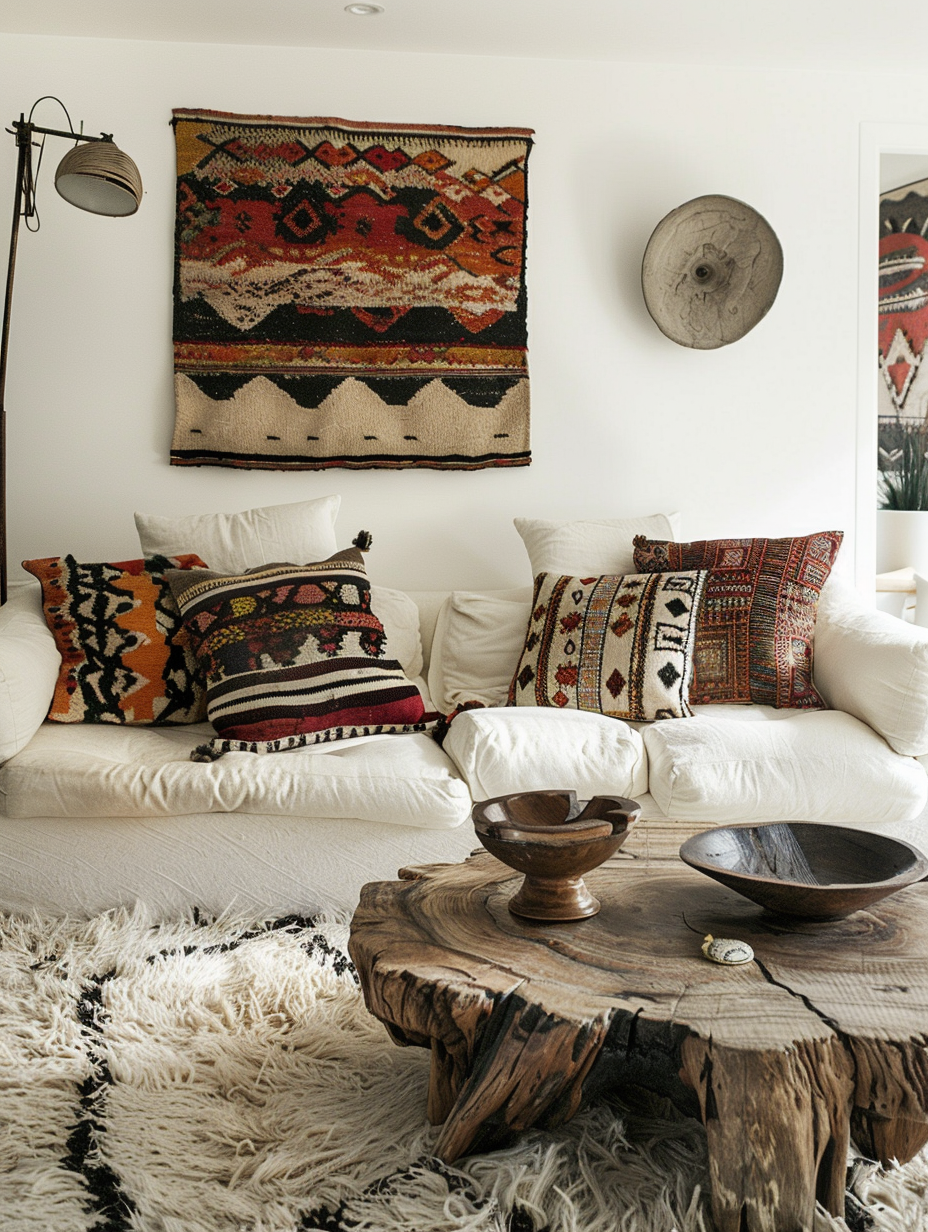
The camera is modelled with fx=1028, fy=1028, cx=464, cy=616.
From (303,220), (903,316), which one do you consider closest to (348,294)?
(303,220)

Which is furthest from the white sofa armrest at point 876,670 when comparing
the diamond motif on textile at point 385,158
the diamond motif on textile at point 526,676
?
the diamond motif on textile at point 385,158

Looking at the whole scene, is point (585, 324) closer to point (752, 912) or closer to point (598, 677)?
point (598, 677)

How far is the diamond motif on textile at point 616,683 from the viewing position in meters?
2.52

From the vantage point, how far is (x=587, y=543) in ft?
9.70

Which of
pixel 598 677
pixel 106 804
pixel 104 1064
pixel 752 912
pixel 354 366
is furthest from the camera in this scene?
pixel 354 366

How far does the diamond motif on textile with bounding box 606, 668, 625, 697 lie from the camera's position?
8.26ft

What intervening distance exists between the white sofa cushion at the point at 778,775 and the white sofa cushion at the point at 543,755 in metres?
0.07

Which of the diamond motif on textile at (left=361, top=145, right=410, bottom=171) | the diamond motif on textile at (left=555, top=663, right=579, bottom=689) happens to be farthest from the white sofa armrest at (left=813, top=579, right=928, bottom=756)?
the diamond motif on textile at (left=361, top=145, right=410, bottom=171)

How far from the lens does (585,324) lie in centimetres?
338

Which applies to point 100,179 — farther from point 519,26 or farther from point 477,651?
point 477,651

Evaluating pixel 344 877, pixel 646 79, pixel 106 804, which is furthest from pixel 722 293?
pixel 106 804

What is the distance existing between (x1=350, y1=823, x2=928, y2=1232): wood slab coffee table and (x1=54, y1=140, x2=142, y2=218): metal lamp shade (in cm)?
210

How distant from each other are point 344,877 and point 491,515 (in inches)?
59.4

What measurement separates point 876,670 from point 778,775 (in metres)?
0.40
